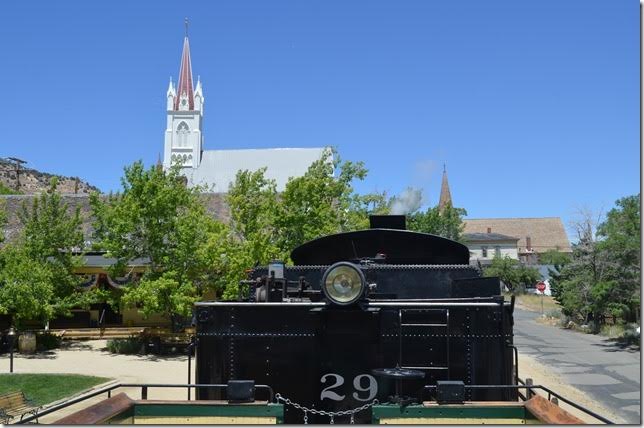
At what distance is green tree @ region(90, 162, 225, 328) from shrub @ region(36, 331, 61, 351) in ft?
15.5

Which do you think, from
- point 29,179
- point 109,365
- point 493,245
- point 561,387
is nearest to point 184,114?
point 29,179

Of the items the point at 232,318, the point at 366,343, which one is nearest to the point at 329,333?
the point at 366,343

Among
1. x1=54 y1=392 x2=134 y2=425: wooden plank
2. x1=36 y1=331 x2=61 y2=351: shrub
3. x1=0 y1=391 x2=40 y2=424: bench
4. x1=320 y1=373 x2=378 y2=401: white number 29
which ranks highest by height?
x1=54 y1=392 x2=134 y2=425: wooden plank

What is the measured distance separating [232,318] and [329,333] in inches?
Result: 38.6

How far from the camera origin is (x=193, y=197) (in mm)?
26734

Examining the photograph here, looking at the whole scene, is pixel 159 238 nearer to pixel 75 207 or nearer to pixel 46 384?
pixel 46 384

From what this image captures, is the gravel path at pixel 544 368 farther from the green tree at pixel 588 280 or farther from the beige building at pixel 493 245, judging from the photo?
the beige building at pixel 493 245

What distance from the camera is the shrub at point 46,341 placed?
83.8ft

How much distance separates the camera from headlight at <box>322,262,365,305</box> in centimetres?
570

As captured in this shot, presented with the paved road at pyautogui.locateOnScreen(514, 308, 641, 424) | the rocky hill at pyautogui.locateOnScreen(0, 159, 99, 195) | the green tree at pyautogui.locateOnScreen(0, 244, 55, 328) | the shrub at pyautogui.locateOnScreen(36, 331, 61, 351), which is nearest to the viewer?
the paved road at pyautogui.locateOnScreen(514, 308, 641, 424)

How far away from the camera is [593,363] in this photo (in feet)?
73.9

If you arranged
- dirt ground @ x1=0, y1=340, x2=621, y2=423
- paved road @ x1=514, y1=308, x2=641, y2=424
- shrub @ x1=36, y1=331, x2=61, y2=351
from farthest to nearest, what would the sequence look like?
shrub @ x1=36, y1=331, x2=61, y2=351 → dirt ground @ x1=0, y1=340, x2=621, y2=423 → paved road @ x1=514, y1=308, x2=641, y2=424

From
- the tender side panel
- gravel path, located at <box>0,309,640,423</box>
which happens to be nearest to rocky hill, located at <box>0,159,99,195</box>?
gravel path, located at <box>0,309,640,423</box>

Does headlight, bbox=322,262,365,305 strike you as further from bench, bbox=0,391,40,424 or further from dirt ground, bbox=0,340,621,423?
dirt ground, bbox=0,340,621,423
